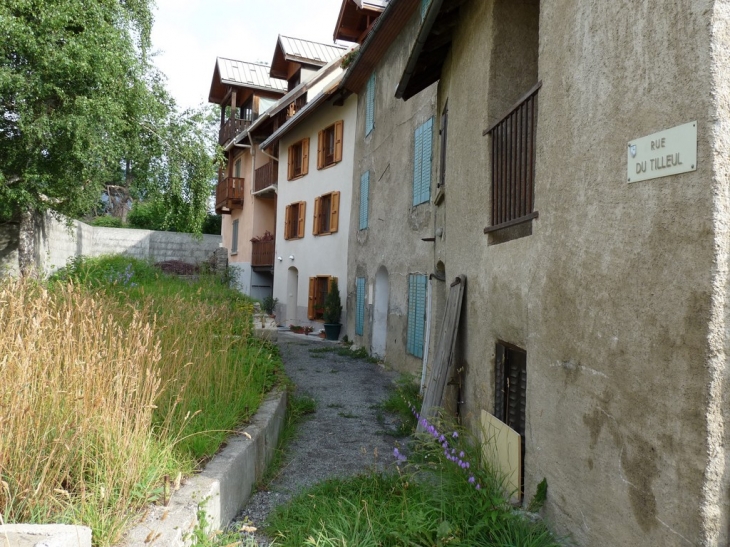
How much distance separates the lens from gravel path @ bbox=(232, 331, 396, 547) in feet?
15.4

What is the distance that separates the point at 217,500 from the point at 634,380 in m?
2.46

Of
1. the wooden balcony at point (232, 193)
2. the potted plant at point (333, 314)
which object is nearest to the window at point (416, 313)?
the potted plant at point (333, 314)

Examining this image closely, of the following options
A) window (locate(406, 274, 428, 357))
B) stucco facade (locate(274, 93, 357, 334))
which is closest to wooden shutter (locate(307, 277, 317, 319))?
stucco facade (locate(274, 93, 357, 334))

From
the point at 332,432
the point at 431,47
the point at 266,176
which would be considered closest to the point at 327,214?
the point at 266,176

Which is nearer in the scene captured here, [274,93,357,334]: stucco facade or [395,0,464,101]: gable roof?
[395,0,464,101]: gable roof

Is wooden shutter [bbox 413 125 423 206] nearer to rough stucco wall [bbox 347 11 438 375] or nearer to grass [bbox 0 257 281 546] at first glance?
rough stucco wall [bbox 347 11 438 375]

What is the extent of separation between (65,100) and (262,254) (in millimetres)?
12433

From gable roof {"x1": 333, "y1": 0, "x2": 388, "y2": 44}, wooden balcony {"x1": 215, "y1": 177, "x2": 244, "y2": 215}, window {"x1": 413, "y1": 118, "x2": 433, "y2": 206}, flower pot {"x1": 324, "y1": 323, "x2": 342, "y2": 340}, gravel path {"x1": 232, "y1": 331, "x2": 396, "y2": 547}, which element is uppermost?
gable roof {"x1": 333, "y1": 0, "x2": 388, "y2": 44}

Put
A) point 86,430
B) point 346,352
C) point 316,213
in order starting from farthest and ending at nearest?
point 316,213 < point 346,352 < point 86,430

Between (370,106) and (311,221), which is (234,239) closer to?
(311,221)

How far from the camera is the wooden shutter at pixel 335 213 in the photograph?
54.1 ft

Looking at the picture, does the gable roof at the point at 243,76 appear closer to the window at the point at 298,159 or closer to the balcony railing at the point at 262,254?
the window at the point at 298,159

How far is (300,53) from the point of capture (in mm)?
21422

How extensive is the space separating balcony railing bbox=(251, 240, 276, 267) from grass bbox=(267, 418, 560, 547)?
717 inches
